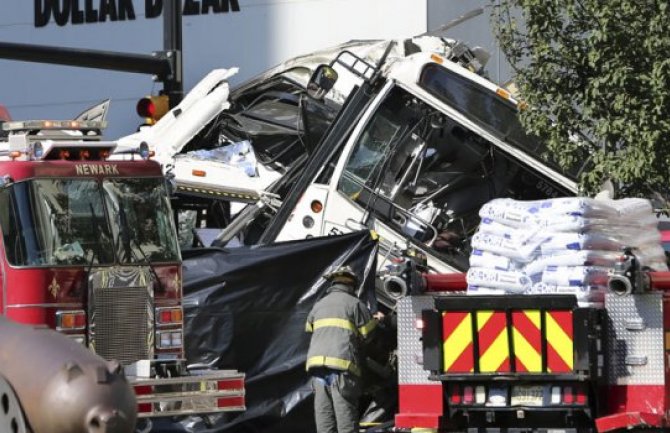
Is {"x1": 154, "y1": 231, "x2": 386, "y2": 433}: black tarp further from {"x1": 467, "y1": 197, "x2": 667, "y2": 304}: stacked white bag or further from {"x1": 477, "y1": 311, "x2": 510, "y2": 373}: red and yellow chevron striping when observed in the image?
{"x1": 477, "y1": 311, "x2": 510, "y2": 373}: red and yellow chevron striping

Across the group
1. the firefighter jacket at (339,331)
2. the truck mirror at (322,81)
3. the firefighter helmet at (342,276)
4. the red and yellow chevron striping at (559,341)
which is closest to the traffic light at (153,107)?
the truck mirror at (322,81)

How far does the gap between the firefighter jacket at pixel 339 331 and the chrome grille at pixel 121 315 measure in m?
1.42

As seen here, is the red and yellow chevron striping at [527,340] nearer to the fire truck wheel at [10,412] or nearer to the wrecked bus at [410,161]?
the wrecked bus at [410,161]

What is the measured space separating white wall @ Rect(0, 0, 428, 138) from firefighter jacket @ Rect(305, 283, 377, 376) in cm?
1445

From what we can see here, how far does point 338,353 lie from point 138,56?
22.1 ft

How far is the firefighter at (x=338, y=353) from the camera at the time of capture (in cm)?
1250

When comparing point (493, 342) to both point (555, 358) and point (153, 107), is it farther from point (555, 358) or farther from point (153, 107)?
point (153, 107)

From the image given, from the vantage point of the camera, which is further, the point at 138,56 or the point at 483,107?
the point at 138,56

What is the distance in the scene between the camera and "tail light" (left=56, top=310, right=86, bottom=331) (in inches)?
458

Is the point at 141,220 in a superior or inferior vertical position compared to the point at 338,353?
superior

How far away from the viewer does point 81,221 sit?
12062mm

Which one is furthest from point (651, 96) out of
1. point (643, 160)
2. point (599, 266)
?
point (599, 266)

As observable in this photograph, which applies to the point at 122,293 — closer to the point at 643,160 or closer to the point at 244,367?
the point at 244,367

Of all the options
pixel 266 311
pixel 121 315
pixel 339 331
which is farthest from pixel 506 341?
pixel 266 311
